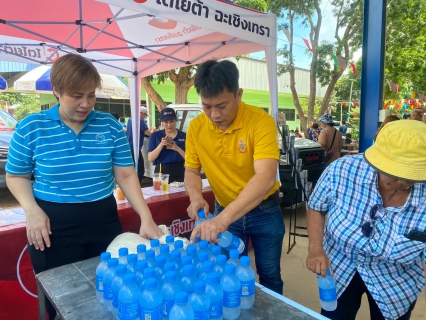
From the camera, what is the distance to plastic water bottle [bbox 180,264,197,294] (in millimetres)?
1164

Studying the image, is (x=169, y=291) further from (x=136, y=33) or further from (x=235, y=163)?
(x=136, y=33)

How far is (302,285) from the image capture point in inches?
134

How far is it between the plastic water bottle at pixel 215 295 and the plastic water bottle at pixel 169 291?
4.6 inches

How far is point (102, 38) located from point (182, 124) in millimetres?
2446

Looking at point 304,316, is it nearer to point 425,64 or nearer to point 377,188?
point 377,188

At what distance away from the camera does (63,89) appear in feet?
5.20

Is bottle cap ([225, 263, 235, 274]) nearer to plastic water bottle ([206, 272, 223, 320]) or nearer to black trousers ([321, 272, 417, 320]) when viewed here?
plastic water bottle ([206, 272, 223, 320])

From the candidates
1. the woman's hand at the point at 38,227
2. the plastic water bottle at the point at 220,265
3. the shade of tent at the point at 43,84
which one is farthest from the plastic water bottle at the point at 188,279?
the shade of tent at the point at 43,84

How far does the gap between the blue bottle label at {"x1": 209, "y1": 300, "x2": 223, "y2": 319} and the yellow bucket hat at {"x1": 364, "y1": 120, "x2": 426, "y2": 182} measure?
2.60ft

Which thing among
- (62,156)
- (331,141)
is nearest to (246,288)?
(62,156)

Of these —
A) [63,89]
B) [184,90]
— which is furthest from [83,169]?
[184,90]

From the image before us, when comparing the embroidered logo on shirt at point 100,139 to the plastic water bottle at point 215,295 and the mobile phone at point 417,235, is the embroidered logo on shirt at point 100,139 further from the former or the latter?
the mobile phone at point 417,235

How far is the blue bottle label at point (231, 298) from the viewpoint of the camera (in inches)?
46.4

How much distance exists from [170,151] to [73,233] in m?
2.52
